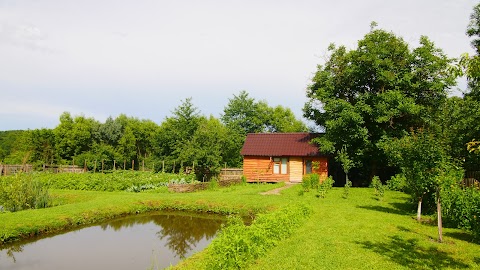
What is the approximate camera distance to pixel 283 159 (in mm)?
34375

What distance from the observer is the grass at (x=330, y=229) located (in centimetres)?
919

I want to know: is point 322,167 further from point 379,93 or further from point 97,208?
point 97,208

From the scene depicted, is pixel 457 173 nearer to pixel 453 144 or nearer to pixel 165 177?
pixel 453 144

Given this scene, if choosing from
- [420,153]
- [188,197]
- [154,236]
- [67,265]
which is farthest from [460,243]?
[188,197]

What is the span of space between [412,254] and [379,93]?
19.8m

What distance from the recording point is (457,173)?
1431 cm

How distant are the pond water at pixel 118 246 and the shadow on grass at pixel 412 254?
656cm

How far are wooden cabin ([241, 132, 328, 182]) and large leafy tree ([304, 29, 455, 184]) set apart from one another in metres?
3.42

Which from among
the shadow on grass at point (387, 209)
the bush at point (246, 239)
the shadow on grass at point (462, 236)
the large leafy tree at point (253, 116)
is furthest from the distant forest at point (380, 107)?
the large leafy tree at point (253, 116)

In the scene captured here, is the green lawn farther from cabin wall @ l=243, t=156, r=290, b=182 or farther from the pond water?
cabin wall @ l=243, t=156, r=290, b=182

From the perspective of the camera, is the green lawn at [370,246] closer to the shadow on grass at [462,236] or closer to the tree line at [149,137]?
the shadow on grass at [462,236]

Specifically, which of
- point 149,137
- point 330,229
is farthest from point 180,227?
point 149,137

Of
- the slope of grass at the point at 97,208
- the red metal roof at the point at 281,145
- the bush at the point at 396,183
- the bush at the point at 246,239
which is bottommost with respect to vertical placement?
the slope of grass at the point at 97,208

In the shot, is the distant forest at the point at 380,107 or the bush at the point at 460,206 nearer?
the bush at the point at 460,206
